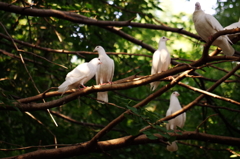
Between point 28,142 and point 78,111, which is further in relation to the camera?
point 78,111

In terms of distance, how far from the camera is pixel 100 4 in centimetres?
696

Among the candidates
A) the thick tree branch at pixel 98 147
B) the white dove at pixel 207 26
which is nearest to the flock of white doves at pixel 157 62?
the white dove at pixel 207 26

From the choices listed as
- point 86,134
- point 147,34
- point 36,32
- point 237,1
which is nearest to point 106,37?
point 36,32

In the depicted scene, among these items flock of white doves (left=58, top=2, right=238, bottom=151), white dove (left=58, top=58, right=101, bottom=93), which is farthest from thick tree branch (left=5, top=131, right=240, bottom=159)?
white dove (left=58, top=58, right=101, bottom=93)

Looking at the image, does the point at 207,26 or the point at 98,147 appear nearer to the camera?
the point at 98,147

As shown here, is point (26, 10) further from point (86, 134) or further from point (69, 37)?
point (86, 134)

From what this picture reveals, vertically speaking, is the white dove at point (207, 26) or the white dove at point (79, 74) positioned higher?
the white dove at point (207, 26)

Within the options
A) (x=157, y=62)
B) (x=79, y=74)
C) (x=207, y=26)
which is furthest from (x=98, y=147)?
(x=207, y=26)

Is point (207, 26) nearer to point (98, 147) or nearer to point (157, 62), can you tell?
point (157, 62)

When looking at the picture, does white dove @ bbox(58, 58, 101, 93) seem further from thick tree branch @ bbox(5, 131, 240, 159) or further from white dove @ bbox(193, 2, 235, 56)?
white dove @ bbox(193, 2, 235, 56)

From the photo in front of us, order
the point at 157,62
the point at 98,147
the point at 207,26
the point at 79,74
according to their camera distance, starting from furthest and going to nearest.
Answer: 1. the point at 157,62
2. the point at 207,26
3. the point at 79,74
4. the point at 98,147

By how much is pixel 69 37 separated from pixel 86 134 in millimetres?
2212

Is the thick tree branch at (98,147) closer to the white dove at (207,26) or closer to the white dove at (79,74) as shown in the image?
the white dove at (79,74)

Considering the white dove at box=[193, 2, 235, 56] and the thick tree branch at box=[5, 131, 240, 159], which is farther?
the white dove at box=[193, 2, 235, 56]
